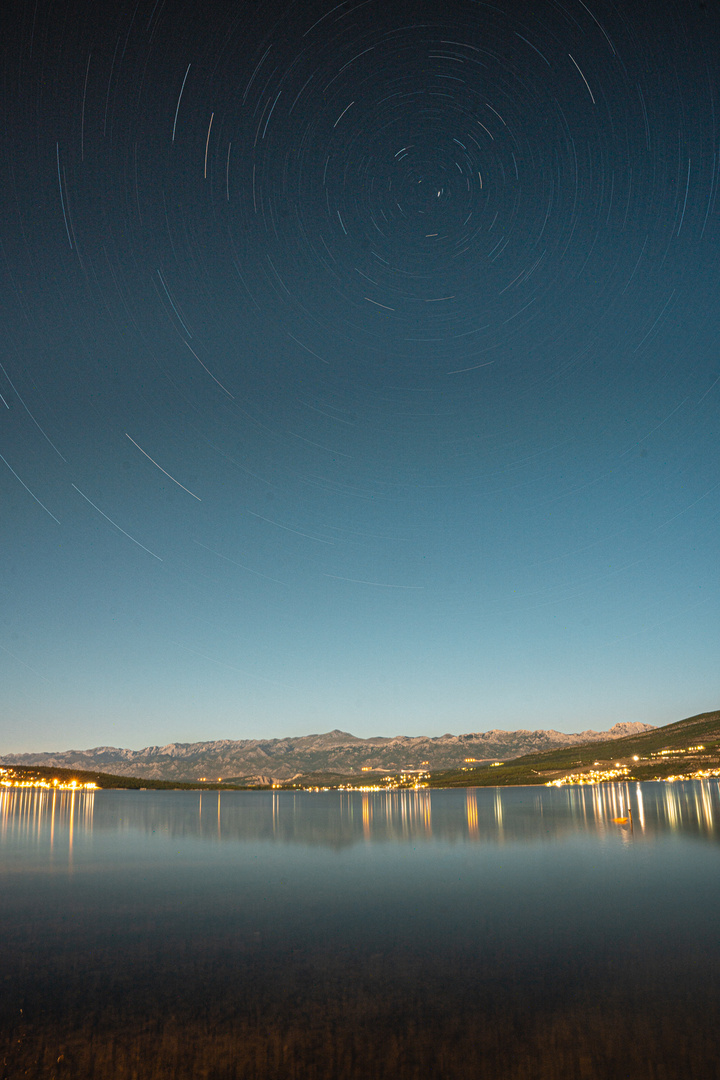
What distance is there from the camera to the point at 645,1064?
18297 mm

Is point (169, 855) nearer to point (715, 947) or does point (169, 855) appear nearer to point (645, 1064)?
point (715, 947)

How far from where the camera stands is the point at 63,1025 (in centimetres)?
2192

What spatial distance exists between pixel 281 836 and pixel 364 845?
2282cm

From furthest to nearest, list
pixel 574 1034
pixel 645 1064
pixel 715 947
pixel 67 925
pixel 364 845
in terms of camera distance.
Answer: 1. pixel 364 845
2. pixel 67 925
3. pixel 715 947
4. pixel 574 1034
5. pixel 645 1064

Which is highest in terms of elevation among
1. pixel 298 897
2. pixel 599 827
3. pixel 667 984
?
pixel 667 984

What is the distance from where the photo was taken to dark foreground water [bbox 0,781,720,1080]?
62.8 ft

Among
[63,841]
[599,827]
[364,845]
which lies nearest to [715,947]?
[364,845]

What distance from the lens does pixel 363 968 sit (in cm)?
2847

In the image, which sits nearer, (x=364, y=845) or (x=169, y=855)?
(x=169, y=855)

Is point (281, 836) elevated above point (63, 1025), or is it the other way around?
point (63, 1025)

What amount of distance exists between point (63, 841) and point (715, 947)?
3346 inches

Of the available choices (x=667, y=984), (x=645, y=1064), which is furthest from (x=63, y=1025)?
(x=667, y=984)

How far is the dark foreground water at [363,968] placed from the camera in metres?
19.2

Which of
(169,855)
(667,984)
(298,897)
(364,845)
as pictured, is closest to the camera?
(667,984)
